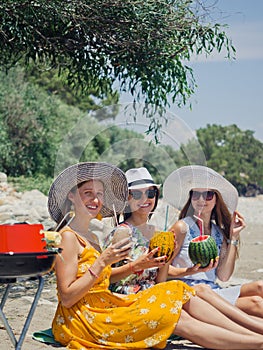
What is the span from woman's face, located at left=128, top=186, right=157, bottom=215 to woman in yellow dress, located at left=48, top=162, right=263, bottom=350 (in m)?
0.28


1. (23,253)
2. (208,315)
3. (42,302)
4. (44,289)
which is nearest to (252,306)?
(208,315)

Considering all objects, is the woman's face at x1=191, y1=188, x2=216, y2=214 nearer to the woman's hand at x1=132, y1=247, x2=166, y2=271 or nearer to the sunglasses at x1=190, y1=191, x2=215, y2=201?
the sunglasses at x1=190, y1=191, x2=215, y2=201

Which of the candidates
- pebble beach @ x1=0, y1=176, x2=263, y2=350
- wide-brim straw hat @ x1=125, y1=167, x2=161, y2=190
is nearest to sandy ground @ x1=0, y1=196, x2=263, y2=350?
pebble beach @ x1=0, y1=176, x2=263, y2=350

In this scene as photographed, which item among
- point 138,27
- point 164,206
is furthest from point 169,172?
point 138,27

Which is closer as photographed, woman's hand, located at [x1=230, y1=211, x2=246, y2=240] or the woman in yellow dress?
the woman in yellow dress

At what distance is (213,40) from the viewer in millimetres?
7254

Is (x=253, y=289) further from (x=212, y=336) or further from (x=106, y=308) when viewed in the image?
(x=106, y=308)

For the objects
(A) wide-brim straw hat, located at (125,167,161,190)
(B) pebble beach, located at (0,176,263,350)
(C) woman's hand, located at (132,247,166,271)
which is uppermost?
(A) wide-brim straw hat, located at (125,167,161,190)

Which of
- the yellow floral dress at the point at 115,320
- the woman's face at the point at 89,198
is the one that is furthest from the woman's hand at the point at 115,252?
the woman's face at the point at 89,198

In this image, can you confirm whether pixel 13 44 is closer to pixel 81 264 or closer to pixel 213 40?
pixel 213 40

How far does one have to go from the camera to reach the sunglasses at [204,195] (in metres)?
5.03

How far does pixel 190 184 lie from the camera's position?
4848 mm

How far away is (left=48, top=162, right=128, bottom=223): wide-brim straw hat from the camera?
14.2 feet

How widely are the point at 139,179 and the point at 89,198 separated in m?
0.49
